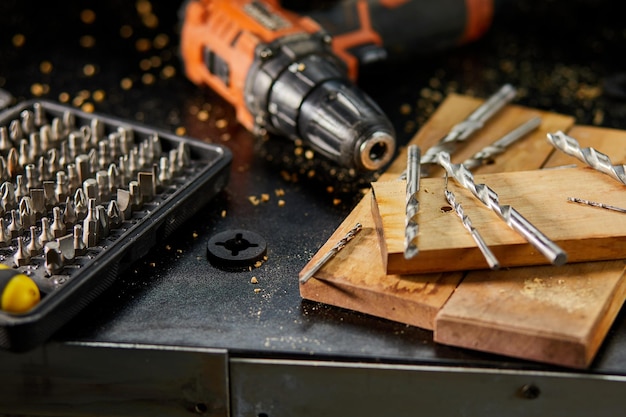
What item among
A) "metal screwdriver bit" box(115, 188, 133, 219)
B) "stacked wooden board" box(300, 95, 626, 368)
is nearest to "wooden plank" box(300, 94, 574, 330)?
"stacked wooden board" box(300, 95, 626, 368)

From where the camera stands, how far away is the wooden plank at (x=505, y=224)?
3.18 ft

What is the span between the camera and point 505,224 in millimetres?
998

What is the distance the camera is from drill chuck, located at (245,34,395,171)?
3.93 feet

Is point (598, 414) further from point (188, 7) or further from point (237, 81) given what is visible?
point (188, 7)

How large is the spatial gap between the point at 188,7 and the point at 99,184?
1.71 feet

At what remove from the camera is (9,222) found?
3.52ft

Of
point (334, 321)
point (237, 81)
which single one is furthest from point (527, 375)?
→ point (237, 81)

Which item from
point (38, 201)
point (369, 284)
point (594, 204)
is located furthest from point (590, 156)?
point (38, 201)

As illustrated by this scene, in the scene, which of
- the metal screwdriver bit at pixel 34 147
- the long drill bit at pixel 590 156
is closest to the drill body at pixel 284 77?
the long drill bit at pixel 590 156

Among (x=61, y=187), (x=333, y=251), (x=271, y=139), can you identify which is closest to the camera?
(x=333, y=251)

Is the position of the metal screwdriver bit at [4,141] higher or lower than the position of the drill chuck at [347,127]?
lower

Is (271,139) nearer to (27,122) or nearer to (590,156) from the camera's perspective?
(27,122)

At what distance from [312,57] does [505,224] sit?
0.46 m

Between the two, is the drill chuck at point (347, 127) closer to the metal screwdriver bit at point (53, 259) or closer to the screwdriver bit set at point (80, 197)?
the screwdriver bit set at point (80, 197)
